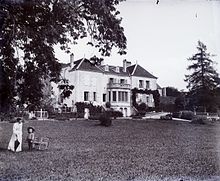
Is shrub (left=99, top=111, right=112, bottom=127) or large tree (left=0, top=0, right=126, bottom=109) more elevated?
large tree (left=0, top=0, right=126, bottom=109)

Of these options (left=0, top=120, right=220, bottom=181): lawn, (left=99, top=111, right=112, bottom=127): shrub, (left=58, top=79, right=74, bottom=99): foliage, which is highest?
(left=58, top=79, right=74, bottom=99): foliage

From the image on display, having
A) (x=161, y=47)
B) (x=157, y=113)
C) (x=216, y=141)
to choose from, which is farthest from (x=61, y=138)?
(x=157, y=113)

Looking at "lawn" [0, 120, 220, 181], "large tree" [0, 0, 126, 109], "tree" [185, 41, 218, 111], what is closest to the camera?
"large tree" [0, 0, 126, 109]

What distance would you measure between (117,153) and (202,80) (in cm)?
172

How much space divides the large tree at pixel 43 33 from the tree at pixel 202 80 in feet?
3.44

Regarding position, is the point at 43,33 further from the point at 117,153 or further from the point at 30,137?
the point at 117,153

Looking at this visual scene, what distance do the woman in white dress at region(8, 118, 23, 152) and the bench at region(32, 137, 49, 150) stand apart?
0.17 m

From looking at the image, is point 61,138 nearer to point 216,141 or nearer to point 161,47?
point 161,47

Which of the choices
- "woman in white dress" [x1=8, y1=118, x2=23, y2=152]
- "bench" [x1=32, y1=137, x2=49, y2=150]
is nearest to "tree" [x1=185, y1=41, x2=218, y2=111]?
"bench" [x1=32, y1=137, x2=49, y2=150]

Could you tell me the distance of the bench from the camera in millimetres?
3581

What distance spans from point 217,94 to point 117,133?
1542mm

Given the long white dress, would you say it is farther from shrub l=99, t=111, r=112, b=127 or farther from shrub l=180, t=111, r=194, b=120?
shrub l=180, t=111, r=194, b=120

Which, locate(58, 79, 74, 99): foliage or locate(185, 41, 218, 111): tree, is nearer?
locate(58, 79, 74, 99): foliage

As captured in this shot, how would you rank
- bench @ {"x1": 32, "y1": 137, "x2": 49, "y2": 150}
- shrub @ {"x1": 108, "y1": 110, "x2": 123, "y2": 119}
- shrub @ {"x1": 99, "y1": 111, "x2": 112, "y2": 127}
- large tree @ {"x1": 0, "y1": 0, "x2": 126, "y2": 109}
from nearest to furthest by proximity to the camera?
large tree @ {"x1": 0, "y1": 0, "x2": 126, "y2": 109} → bench @ {"x1": 32, "y1": 137, "x2": 49, "y2": 150} → shrub @ {"x1": 99, "y1": 111, "x2": 112, "y2": 127} → shrub @ {"x1": 108, "y1": 110, "x2": 123, "y2": 119}
